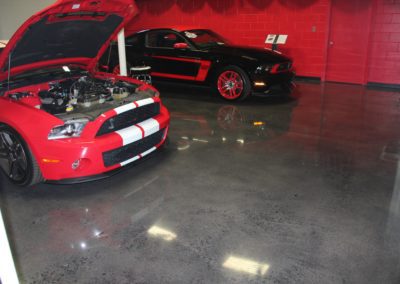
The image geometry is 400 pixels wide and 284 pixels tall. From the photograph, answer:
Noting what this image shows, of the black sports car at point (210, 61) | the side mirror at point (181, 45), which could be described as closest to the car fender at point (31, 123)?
the black sports car at point (210, 61)

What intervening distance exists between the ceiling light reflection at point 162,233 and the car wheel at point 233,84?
13.5 feet

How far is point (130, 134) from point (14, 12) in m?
6.23

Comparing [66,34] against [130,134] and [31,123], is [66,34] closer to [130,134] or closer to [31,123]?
[31,123]

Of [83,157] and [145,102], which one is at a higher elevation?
[145,102]

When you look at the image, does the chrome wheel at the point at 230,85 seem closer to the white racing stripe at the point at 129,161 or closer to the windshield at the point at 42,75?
the windshield at the point at 42,75

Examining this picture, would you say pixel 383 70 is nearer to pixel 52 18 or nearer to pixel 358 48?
pixel 358 48

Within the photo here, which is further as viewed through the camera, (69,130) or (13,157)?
(13,157)

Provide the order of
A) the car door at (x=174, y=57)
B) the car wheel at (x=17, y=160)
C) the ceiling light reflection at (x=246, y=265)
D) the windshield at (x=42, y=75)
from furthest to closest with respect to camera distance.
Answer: the car door at (x=174, y=57), the windshield at (x=42, y=75), the car wheel at (x=17, y=160), the ceiling light reflection at (x=246, y=265)

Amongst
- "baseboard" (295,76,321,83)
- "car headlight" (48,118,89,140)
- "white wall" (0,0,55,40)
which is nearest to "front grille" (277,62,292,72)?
"baseboard" (295,76,321,83)

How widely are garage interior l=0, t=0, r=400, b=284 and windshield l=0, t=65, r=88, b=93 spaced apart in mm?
918

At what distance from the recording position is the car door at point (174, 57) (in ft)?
21.4

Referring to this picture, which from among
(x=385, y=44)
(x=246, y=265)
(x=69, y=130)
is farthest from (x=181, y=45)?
(x=246, y=265)

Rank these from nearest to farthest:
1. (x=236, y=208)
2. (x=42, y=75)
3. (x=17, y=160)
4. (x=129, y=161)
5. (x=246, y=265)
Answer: (x=246, y=265)
(x=236, y=208)
(x=17, y=160)
(x=129, y=161)
(x=42, y=75)

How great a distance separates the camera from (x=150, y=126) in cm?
353
